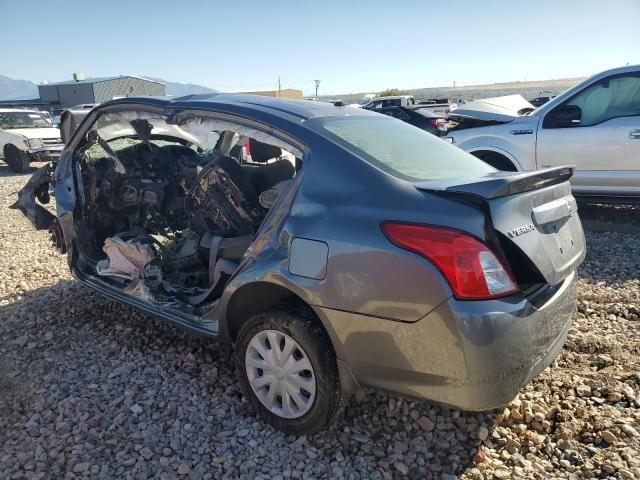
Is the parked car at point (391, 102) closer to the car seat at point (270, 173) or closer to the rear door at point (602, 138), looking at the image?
the rear door at point (602, 138)

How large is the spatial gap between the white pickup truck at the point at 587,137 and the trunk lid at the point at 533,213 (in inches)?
161

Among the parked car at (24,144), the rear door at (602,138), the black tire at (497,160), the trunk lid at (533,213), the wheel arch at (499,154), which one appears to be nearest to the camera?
the trunk lid at (533,213)

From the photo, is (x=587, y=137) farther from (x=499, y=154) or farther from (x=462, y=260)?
(x=462, y=260)

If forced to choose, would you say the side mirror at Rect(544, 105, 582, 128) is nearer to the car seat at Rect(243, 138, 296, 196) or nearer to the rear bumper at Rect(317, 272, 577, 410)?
the car seat at Rect(243, 138, 296, 196)

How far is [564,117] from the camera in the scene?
620 centimetres

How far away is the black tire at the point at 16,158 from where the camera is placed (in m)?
13.3

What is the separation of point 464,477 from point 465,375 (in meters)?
0.61

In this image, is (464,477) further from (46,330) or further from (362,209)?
(46,330)

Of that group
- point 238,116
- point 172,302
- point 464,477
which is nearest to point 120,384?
point 172,302

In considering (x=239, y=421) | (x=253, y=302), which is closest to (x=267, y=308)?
(x=253, y=302)

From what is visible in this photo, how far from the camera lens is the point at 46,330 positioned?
381 centimetres

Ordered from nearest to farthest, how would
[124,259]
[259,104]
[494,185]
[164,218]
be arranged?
[494,185]
[259,104]
[124,259]
[164,218]

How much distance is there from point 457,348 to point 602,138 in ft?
17.2

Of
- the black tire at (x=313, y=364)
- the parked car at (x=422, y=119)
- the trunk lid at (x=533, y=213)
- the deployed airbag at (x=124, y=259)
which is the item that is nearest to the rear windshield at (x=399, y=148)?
the trunk lid at (x=533, y=213)
